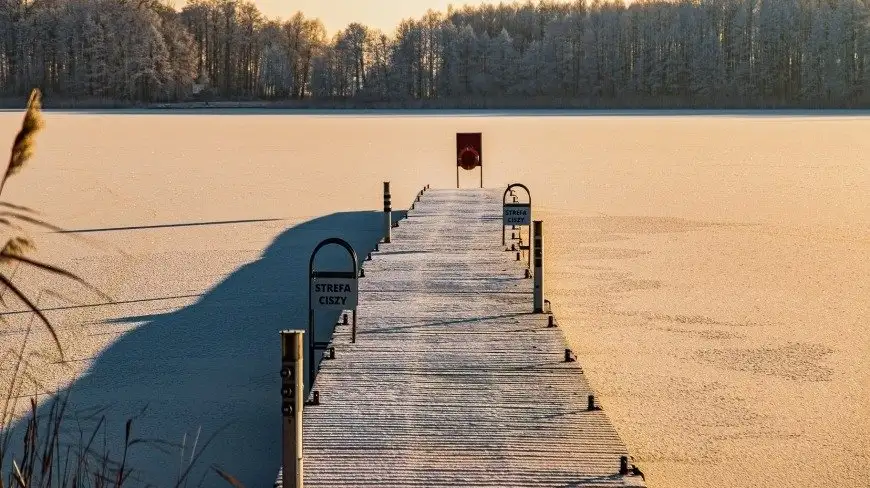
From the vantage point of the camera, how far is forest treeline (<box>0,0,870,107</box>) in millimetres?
89562

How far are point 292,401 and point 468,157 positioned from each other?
14.3 meters

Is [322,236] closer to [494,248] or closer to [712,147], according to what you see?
[494,248]

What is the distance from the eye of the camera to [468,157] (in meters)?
17.5

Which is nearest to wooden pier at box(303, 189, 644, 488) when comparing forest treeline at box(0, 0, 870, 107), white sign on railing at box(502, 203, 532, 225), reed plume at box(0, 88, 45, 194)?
white sign on railing at box(502, 203, 532, 225)

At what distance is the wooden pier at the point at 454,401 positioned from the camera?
159 inches

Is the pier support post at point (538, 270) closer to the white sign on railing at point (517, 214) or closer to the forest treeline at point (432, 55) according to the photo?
the white sign on railing at point (517, 214)

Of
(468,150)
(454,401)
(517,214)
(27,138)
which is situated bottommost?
(454,401)

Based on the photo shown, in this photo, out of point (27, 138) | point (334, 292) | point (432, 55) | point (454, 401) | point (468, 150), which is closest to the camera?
point (27, 138)

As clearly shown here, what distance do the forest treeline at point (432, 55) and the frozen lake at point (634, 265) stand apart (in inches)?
2506

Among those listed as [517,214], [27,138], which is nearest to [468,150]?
[517,214]

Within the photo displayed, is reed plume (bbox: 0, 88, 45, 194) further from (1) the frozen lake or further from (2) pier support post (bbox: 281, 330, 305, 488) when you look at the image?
(2) pier support post (bbox: 281, 330, 305, 488)

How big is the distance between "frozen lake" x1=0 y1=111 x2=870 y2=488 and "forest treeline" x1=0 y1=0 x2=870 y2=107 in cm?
6365

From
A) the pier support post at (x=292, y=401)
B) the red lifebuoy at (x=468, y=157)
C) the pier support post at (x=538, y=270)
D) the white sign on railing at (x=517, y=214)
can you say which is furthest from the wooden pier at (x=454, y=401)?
the red lifebuoy at (x=468, y=157)

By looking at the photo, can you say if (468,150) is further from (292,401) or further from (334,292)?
(292,401)
